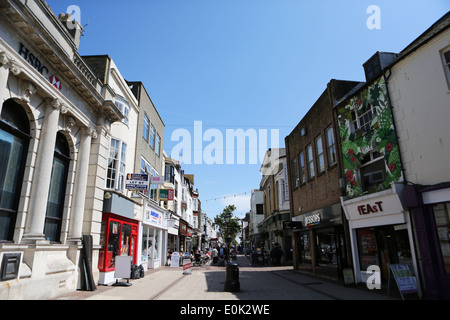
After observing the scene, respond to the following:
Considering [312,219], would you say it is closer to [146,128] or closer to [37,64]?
[146,128]

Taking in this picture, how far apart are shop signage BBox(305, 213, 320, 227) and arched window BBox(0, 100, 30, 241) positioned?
13202 mm

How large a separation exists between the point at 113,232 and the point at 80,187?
4093 mm

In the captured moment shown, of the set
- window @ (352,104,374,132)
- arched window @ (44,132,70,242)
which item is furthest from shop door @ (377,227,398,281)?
arched window @ (44,132,70,242)

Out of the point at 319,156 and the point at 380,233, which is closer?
the point at 380,233

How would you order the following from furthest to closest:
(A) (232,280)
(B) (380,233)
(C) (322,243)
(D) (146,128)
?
(D) (146,128) → (C) (322,243) → (B) (380,233) → (A) (232,280)

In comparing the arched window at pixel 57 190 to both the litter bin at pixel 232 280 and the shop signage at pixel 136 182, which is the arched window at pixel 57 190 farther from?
the litter bin at pixel 232 280

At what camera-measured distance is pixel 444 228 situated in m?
8.38

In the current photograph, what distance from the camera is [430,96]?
352 inches

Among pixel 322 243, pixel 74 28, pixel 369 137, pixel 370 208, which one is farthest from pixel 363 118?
pixel 74 28

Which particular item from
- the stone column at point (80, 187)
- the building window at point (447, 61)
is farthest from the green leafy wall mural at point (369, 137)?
the stone column at point (80, 187)

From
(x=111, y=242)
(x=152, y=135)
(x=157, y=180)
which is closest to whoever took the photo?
(x=111, y=242)

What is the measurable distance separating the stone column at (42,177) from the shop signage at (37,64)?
0.65 meters

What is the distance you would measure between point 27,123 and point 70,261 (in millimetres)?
4930

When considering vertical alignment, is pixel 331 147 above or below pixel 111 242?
above
